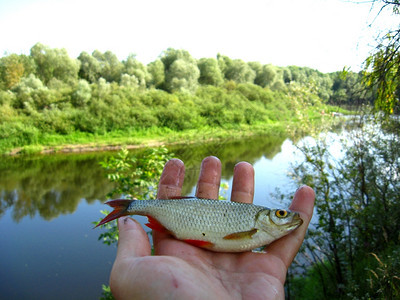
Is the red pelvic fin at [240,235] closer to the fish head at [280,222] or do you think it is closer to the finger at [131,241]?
the fish head at [280,222]

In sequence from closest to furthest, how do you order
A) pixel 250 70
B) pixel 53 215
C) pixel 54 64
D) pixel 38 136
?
pixel 53 215, pixel 38 136, pixel 54 64, pixel 250 70

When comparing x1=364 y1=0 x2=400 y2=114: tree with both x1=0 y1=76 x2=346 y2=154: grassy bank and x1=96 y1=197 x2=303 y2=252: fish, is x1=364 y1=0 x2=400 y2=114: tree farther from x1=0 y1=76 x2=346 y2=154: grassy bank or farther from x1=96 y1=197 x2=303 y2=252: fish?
x1=0 y1=76 x2=346 y2=154: grassy bank

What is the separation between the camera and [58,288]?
754cm

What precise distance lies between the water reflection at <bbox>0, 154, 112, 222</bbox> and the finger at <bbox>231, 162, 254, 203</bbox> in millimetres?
9818

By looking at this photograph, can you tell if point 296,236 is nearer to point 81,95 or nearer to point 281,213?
point 281,213

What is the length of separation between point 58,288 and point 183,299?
7.19 m

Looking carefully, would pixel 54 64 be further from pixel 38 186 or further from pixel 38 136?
pixel 38 186

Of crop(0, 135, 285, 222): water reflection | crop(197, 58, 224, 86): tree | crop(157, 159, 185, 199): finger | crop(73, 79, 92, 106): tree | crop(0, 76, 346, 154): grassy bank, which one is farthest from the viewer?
crop(197, 58, 224, 86): tree

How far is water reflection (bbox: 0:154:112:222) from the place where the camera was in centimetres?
1195

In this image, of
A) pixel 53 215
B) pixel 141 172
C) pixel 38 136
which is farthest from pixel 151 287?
pixel 38 136

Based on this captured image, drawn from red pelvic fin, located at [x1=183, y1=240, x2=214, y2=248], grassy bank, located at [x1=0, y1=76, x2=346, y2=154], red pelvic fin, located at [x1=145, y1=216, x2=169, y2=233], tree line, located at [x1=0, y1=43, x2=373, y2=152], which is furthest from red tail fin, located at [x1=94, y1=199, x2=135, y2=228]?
grassy bank, located at [x1=0, y1=76, x2=346, y2=154]

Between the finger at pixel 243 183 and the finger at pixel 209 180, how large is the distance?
22cm

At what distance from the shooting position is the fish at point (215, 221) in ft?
8.67

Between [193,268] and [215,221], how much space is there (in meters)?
0.66
